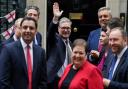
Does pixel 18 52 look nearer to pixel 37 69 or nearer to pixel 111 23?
pixel 37 69

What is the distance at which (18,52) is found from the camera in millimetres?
5500

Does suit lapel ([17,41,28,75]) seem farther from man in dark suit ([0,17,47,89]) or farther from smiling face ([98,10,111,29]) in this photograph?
smiling face ([98,10,111,29])

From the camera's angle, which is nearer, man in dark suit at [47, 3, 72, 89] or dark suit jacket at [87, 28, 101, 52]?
man in dark suit at [47, 3, 72, 89]

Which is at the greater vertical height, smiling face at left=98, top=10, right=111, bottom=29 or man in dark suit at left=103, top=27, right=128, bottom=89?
smiling face at left=98, top=10, right=111, bottom=29

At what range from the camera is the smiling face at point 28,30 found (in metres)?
5.54

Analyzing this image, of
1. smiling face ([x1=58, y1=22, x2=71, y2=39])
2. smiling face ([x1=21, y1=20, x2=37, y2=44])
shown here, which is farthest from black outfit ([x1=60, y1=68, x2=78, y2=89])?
smiling face ([x1=58, y1=22, x2=71, y2=39])

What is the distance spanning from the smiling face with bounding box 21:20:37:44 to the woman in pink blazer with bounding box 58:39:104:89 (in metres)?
0.54

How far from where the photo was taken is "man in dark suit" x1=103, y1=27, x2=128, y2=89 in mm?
5145

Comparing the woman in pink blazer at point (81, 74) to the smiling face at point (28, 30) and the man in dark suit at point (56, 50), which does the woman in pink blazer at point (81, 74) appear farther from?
the man in dark suit at point (56, 50)

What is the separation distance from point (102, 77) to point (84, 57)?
0.31 m

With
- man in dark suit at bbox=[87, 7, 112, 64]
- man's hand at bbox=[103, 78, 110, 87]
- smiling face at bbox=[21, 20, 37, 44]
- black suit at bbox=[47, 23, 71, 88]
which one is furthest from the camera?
man in dark suit at bbox=[87, 7, 112, 64]

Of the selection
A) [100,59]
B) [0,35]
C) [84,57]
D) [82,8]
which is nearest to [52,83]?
[100,59]

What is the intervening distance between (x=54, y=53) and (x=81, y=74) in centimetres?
131

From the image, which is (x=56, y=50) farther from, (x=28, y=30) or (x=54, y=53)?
(x=28, y=30)
